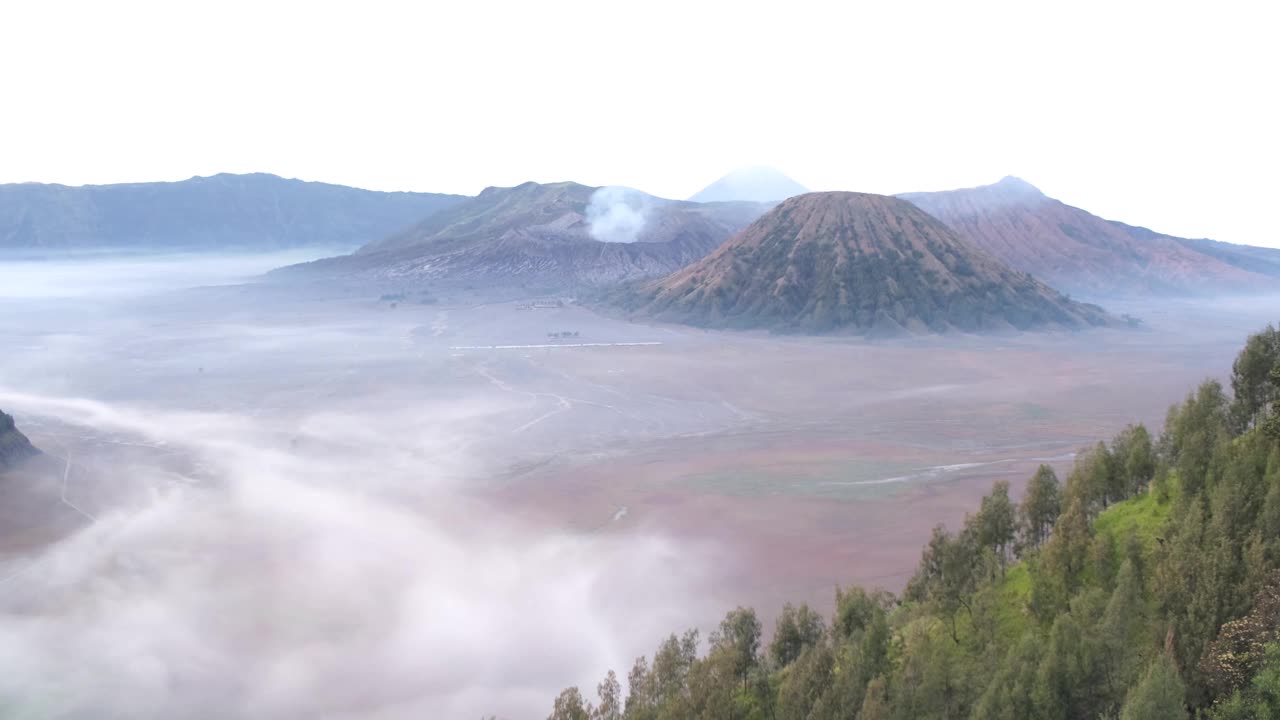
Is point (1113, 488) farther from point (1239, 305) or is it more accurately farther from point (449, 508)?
point (1239, 305)

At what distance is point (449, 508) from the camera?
39.7 metres

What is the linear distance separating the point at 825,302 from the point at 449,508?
79.2 meters

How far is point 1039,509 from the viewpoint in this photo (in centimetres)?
2516

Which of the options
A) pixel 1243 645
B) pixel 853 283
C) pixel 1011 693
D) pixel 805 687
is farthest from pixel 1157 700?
pixel 853 283

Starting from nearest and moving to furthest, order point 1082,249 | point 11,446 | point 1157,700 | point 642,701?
point 1157,700 → point 642,701 → point 11,446 → point 1082,249

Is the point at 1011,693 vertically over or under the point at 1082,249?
under

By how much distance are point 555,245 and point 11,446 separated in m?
123

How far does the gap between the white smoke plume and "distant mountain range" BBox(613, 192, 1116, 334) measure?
41877 millimetres

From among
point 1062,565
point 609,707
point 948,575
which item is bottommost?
point 609,707

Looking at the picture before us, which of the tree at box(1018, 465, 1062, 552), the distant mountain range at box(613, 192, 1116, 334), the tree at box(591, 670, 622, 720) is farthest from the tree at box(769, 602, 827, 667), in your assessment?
the distant mountain range at box(613, 192, 1116, 334)

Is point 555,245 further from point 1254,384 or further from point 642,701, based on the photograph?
point 642,701

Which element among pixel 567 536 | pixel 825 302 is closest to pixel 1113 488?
pixel 567 536

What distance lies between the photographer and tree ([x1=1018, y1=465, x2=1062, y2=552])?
25172 millimetres

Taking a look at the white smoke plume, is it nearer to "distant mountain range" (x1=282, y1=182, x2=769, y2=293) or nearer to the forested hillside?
"distant mountain range" (x1=282, y1=182, x2=769, y2=293)
